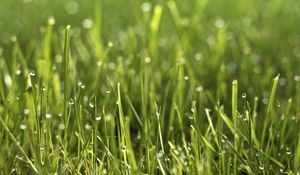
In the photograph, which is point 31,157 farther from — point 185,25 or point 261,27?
point 261,27

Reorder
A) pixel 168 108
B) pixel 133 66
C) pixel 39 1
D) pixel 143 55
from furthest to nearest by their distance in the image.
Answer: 1. pixel 39 1
2. pixel 143 55
3. pixel 133 66
4. pixel 168 108

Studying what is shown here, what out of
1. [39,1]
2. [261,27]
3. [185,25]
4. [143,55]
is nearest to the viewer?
[143,55]

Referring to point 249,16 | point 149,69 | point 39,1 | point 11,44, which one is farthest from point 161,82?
point 39,1

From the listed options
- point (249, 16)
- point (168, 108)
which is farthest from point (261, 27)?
point (168, 108)

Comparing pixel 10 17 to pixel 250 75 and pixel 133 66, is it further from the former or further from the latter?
pixel 250 75

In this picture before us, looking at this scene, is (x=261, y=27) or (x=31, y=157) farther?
(x=261, y=27)

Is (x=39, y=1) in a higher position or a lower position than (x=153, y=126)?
higher
